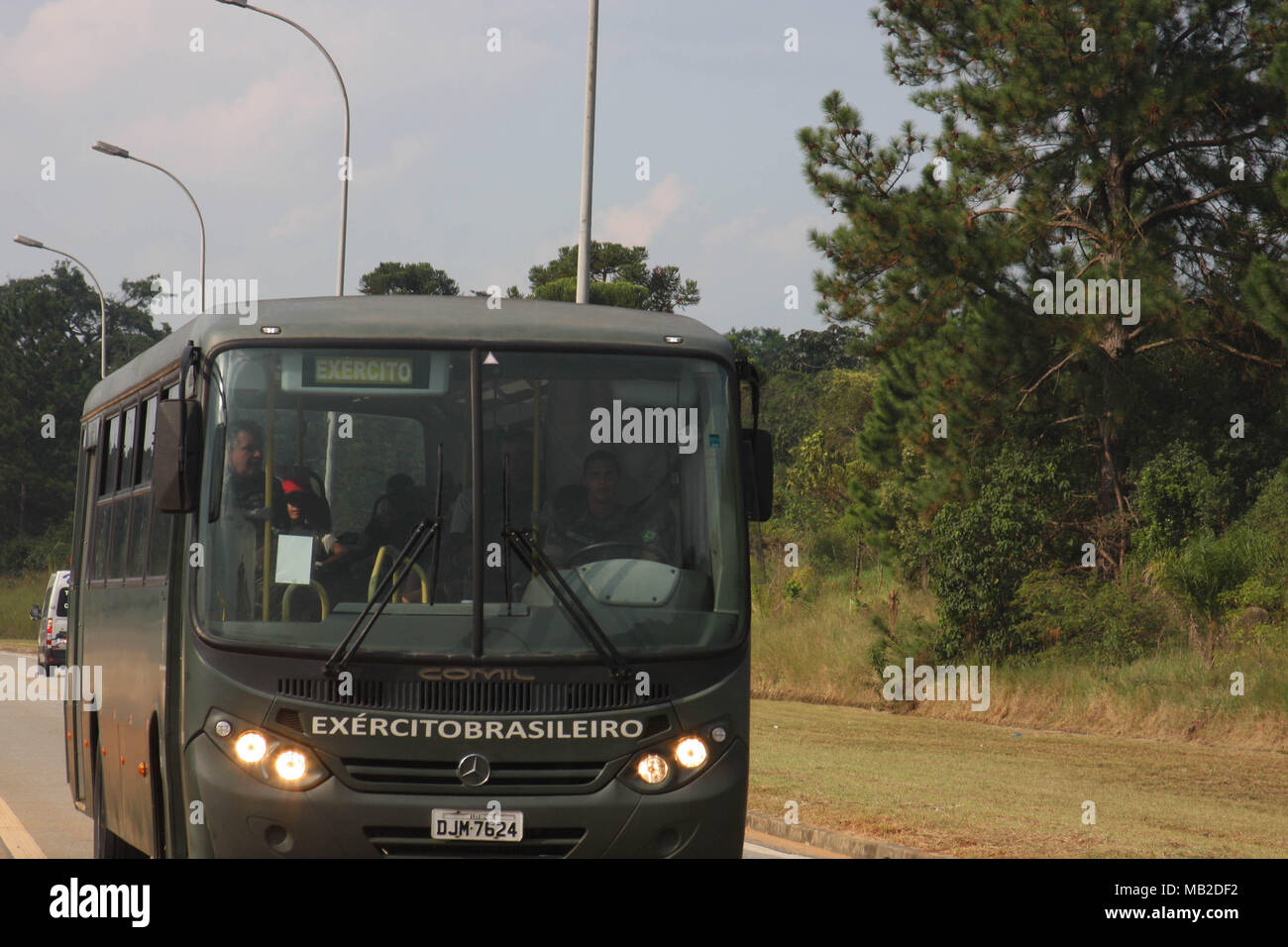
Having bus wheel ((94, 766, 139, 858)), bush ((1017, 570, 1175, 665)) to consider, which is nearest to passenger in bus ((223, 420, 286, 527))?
bus wheel ((94, 766, 139, 858))

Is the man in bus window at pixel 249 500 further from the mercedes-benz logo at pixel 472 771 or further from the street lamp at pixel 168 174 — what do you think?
the street lamp at pixel 168 174

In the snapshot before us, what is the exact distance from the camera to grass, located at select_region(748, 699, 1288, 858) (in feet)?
41.6

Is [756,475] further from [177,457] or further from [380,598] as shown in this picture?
[177,457]

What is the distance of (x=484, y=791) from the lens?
7.54 metres

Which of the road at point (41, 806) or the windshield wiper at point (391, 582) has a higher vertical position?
the windshield wiper at point (391, 582)

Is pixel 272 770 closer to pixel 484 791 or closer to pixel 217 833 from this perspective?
pixel 217 833

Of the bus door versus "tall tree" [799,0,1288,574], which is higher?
"tall tree" [799,0,1288,574]

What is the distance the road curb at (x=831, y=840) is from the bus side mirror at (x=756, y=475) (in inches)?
160

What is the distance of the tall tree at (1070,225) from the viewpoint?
2616 centimetres

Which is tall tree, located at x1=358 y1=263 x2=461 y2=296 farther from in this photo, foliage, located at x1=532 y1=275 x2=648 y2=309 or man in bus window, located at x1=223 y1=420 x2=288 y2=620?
man in bus window, located at x1=223 y1=420 x2=288 y2=620

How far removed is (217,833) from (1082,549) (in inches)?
850

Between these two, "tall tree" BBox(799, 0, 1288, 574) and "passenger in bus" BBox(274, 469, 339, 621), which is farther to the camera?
"tall tree" BBox(799, 0, 1288, 574)

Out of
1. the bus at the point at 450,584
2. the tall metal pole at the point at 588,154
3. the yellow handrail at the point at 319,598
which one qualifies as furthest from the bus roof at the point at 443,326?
the tall metal pole at the point at 588,154

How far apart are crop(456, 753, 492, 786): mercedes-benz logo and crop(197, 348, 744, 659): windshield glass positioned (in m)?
0.45
